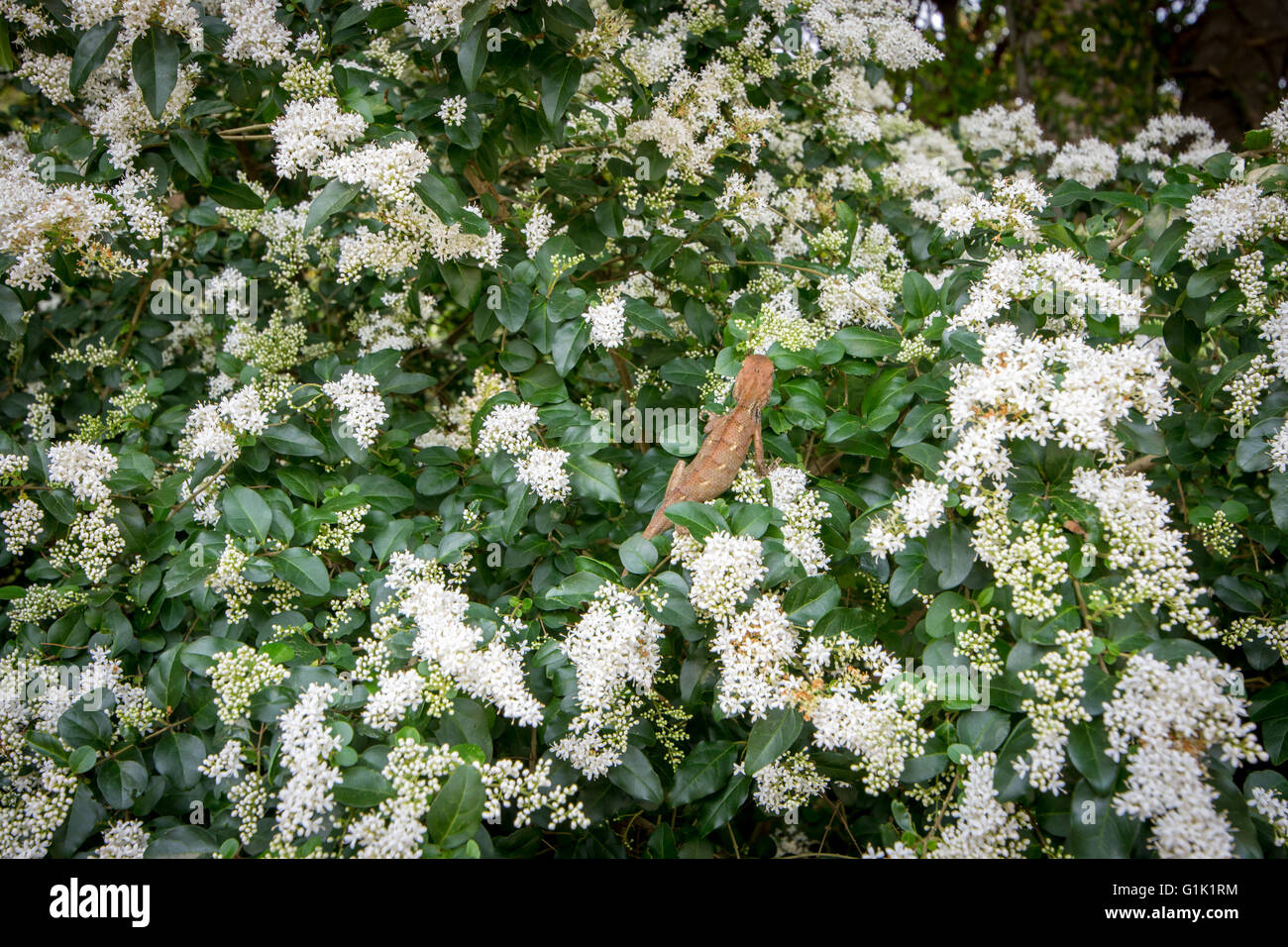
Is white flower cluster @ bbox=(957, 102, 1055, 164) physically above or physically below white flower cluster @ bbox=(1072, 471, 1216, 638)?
above

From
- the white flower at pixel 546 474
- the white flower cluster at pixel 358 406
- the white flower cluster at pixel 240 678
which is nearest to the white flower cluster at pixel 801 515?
the white flower at pixel 546 474

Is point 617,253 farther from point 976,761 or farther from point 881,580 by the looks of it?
point 976,761

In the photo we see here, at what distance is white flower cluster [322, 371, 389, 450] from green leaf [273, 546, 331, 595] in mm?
461

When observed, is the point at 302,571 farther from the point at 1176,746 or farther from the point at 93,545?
the point at 1176,746

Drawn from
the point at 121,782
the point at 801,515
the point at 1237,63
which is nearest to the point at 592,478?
the point at 801,515

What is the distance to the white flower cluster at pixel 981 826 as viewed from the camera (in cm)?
188

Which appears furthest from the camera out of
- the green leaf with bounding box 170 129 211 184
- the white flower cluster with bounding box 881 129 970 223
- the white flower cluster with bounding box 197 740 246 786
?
the white flower cluster with bounding box 881 129 970 223

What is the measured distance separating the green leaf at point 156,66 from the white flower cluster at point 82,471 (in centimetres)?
119

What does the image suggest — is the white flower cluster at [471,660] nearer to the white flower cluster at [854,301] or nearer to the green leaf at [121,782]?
the green leaf at [121,782]

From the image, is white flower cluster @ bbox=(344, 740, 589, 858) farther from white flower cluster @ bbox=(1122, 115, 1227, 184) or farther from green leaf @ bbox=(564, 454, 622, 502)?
white flower cluster @ bbox=(1122, 115, 1227, 184)

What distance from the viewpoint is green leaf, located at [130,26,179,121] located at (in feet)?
8.35

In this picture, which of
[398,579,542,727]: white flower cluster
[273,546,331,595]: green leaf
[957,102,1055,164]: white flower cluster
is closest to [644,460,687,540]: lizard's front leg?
[398,579,542,727]: white flower cluster

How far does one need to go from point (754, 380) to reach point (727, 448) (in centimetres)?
26

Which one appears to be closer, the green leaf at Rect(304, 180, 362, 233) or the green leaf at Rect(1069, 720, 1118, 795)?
the green leaf at Rect(1069, 720, 1118, 795)
